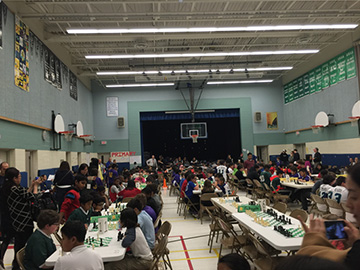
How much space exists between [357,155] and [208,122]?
14577 mm

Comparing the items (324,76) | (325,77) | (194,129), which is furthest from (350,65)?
(194,129)

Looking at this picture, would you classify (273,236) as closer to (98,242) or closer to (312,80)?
(98,242)

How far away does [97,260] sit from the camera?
2801 millimetres

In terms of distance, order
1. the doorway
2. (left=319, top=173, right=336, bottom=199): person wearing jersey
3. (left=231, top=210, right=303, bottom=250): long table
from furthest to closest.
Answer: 1. the doorway
2. (left=319, top=173, right=336, bottom=199): person wearing jersey
3. (left=231, top=210, right=303, bottom=250): long table

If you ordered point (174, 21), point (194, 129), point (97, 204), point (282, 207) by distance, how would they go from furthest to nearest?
point (194, 129) < point (174, 21) < point (282, 207) < point (97, 204)

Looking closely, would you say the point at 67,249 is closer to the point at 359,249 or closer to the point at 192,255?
the point at 359,249

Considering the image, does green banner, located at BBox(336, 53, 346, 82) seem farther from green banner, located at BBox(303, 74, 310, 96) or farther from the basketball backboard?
the basketball backboard

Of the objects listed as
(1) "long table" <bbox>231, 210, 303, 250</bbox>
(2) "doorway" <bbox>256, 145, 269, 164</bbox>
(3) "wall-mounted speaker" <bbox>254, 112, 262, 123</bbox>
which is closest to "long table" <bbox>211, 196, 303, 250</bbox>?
(1) "long table" <bbox>231, 210, 303, 250</bbox>

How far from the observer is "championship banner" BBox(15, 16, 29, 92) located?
9.85 metres

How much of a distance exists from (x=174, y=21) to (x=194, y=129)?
1304cm

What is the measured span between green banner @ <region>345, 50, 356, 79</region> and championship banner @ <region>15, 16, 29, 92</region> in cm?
1432

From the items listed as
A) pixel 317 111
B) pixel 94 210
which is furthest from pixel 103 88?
pixel 94 210

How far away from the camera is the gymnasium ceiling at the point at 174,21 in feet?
36.6

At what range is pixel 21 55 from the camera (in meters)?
10.2
